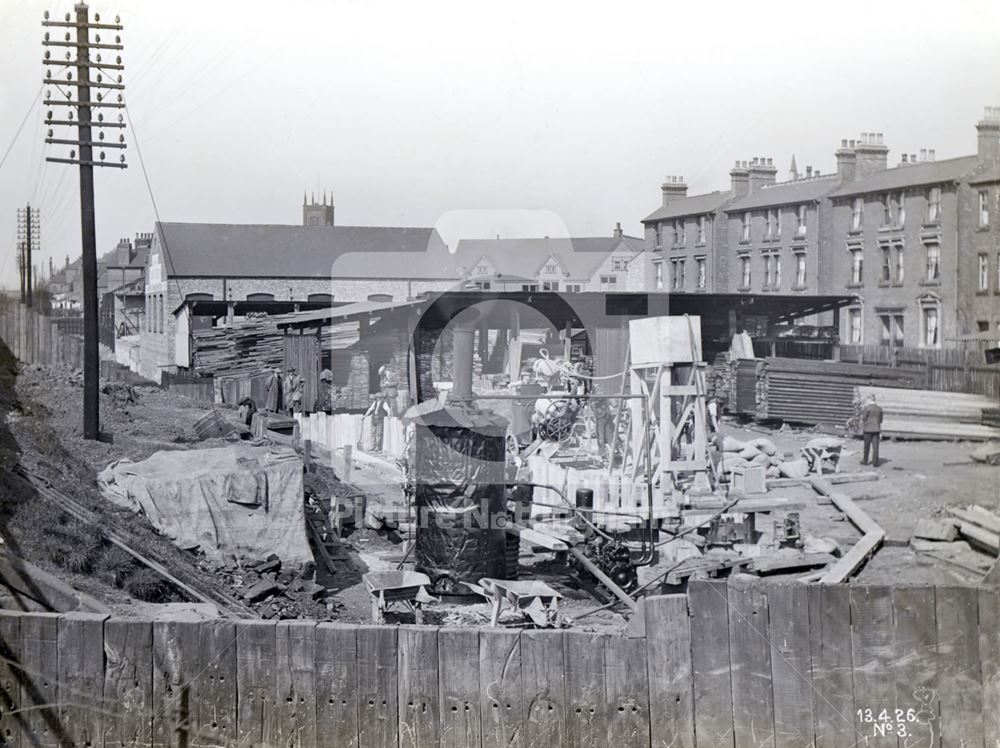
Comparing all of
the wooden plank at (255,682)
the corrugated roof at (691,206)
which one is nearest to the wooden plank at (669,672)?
the wooden plank at (255,682)

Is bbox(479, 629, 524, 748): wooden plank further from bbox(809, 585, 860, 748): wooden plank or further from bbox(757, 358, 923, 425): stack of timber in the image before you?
bbox(757, 358, 923, 425): stack of timber

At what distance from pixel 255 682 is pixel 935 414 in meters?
10.8

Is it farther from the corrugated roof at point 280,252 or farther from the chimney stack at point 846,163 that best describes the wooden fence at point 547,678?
the corrugated roof at point 280,252

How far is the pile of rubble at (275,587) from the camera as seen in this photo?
30.0ft

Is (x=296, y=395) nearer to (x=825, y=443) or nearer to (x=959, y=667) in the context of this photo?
(x=825, y=443)

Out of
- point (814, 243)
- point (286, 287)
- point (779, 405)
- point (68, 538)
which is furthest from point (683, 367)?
point (286, 287)

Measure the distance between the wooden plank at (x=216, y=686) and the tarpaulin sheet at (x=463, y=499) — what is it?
5.11m

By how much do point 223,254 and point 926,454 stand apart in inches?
583

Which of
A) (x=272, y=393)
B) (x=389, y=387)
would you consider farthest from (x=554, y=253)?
(x=272, y=393)

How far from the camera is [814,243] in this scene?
49.9 ft

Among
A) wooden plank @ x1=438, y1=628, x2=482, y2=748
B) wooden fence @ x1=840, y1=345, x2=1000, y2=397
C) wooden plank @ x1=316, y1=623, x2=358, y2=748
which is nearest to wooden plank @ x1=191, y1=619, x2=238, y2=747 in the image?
wooden plank @ x1=316, y1=623, x2=358, y2=748

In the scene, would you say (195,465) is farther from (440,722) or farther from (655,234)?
(655,234)

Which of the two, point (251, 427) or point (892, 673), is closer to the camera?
point (892, 673)

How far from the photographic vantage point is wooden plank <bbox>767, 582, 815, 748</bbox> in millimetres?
4645
